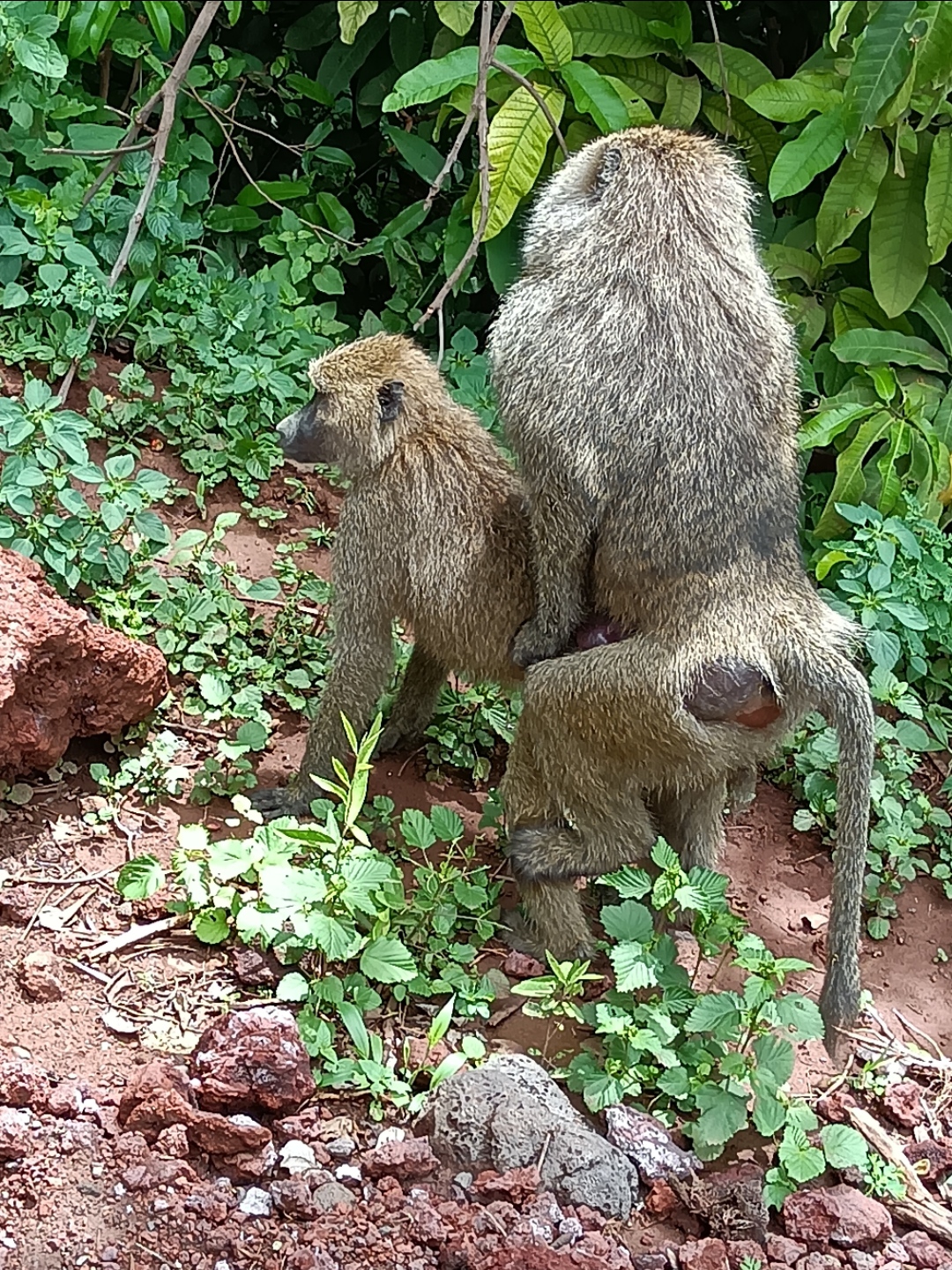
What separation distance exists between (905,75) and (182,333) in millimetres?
3165

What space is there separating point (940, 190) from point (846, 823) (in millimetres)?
2194

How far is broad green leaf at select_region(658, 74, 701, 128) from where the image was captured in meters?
4.49

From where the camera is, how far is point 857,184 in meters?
4.27

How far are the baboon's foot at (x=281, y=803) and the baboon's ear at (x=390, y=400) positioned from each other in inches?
38.4

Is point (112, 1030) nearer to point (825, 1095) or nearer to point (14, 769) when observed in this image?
point (14, 769)

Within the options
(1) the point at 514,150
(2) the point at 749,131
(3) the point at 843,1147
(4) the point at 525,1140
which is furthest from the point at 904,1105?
(2) the point at 749,131

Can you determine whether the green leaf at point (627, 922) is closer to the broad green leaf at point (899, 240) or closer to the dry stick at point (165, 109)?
the dry stick at point (165, 109)

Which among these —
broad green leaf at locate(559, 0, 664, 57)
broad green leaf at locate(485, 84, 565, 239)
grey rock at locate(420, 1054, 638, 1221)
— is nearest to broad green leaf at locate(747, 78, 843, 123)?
broad green leaf at locate(559, 0, 664, 57)

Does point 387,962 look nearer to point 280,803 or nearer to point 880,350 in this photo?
point 280,803

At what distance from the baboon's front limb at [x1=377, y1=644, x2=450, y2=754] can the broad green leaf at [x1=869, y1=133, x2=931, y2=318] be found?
75.1 inches

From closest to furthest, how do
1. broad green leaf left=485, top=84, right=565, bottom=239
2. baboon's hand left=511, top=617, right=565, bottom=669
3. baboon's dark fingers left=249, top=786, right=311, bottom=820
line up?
baboon's hand left=511, top=617, right=565, bottom=669, baboon's dark fingers left=249, top=786, right=311, bottom=820, broad green leaf left=485, top=84, right=565, bottom=239

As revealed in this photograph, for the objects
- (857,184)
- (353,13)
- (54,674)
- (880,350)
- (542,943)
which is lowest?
(542,943)

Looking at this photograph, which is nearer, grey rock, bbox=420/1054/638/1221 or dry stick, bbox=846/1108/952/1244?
grey rock, bbox=420/1054/638/1221

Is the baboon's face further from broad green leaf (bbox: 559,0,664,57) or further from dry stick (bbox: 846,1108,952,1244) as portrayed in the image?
dry stick (bbox: 846,1108,952,1244)
